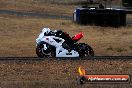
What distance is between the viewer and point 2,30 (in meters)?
34.9

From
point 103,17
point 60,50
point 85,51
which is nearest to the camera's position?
point 60,50

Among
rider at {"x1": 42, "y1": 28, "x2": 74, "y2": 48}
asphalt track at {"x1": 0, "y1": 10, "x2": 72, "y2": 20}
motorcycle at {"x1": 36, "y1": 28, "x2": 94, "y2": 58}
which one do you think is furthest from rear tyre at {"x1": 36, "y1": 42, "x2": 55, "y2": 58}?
asphalt track at {"x1": 0, "y1": 10, "x2": 72, "y2": 20}

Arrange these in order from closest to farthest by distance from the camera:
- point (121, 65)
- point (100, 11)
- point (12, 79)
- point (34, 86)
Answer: point (34, 86), point (12, 79), point (121, 65), point (100, 11)

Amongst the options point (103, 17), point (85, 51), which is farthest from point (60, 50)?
point (103, 17)

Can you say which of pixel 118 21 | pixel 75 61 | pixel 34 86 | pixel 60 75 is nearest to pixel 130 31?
pixel 118 21

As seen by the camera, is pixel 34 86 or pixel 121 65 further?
pixel 121 65

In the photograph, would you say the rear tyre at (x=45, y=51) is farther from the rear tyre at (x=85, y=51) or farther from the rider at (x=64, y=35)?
the rear tyre at (x=85, y=51)

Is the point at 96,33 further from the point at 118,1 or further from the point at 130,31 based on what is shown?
the point at 118,1

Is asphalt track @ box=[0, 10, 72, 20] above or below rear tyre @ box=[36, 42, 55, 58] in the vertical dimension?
below

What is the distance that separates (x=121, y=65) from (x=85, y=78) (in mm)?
5436

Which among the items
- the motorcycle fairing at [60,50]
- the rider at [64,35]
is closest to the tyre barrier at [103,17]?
the rider at [64,35]

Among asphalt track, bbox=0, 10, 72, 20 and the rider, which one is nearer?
the rider

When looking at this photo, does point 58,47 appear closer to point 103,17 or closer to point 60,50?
point 60,50

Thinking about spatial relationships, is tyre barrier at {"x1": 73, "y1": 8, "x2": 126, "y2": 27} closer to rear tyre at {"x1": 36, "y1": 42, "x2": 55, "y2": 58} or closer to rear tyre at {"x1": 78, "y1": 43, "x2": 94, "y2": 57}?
rear tyre at {"x1": 78, "y1": 43, "x2": 94, "y2": 57}
